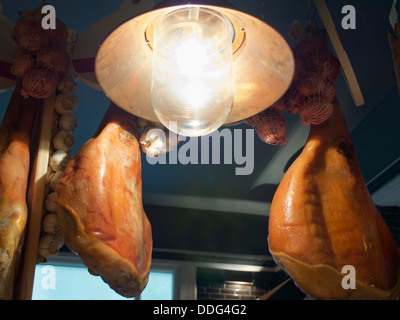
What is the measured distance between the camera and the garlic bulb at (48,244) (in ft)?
5.21

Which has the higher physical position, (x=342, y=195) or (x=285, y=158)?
(x=285, y=158)

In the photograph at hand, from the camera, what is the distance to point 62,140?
174cm

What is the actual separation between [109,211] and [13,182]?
14.5 inches

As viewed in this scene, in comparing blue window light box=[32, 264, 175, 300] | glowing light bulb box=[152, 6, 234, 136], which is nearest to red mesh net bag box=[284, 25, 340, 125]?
glowing light bulb box=[152, 6, 234, 136]

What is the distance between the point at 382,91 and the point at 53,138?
171 centimetres

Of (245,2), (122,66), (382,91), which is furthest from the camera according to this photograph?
(382,91)

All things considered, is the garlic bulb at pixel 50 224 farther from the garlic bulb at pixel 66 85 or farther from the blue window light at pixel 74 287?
the blue window light at pixel 74 287

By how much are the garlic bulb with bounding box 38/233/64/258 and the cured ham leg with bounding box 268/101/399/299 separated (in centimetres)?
79

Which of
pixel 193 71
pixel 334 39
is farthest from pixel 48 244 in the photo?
pixel 334 39

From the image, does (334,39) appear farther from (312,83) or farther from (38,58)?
(38,58)

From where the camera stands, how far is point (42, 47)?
1.62 metres
